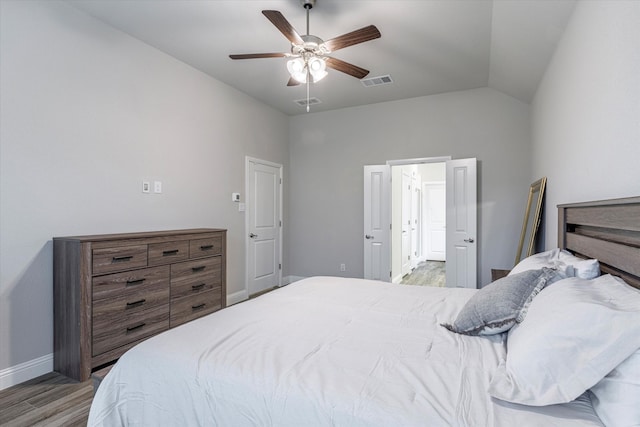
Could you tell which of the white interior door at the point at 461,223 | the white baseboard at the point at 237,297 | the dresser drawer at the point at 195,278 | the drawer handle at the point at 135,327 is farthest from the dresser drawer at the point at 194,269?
the white interior door at the point at 461,223

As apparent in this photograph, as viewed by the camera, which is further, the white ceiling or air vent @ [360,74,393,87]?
air vent @ [360,74,393,87]

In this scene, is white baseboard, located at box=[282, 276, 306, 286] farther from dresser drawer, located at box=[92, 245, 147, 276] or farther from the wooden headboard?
the wooden headboard

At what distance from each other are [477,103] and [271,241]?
3594 mm

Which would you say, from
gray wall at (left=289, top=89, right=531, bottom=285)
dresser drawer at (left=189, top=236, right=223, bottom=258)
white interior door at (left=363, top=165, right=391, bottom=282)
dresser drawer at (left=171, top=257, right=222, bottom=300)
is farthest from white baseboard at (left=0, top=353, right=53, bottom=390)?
white interior door at (left=363, top=165, right=391, bottom=282)

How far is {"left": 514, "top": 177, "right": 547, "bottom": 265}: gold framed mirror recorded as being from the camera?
3570mm

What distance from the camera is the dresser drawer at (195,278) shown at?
10.4ft

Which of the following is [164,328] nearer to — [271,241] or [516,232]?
[271,241]

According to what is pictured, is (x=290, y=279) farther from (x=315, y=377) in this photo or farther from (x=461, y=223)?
(x=315, y=377)

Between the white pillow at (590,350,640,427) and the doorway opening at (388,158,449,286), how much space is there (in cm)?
405

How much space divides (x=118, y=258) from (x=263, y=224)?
259 centimetres

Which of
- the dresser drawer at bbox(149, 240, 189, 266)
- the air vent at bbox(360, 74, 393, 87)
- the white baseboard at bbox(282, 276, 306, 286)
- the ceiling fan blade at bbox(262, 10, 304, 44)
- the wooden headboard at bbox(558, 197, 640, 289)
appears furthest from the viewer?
the white baseboard at bbox(282, 276, 306, 286)

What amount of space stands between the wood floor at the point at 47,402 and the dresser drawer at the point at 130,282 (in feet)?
2.05

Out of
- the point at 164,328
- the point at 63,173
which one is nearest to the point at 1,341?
the point at 164,328

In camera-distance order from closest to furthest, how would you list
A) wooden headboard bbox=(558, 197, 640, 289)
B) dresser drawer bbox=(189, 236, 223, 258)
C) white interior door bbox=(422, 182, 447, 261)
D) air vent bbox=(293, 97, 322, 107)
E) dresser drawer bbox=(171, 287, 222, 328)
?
wooden headboard bbox=(558, 197, 640, 289), dresser drawer bbox=(171, 287, 222, 328), dresser drawer bbox=(189, 236, 223, 258), air vent bbox=(293, 97, 322, 107), white interior door bbox=(422, 182, 447, 261)
